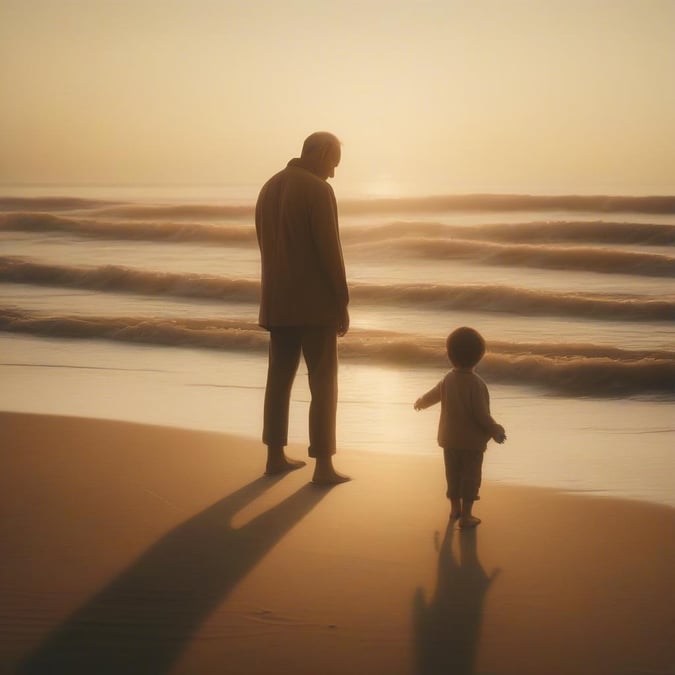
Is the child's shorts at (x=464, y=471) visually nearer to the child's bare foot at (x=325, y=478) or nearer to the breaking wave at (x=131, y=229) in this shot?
the child's bare foot at (x=325, y=478)

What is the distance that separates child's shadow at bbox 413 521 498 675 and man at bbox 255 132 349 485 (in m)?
1.05

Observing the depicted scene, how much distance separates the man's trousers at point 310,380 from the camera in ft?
15.4

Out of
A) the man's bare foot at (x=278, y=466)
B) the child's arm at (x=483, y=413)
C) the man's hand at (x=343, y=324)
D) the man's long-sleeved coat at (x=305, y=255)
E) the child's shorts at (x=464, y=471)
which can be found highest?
the man's long-sleeved coat at (x=305, y=255)

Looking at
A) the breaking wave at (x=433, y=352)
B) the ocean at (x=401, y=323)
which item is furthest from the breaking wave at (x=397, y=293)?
the breaking wave at (x=433, y=352)

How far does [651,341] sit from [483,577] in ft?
24.4

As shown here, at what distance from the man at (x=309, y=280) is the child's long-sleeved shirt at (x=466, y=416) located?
728 millimetres

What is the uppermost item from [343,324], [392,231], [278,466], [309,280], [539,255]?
[309,280]

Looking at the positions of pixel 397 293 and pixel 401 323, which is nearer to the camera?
pixel 401 323

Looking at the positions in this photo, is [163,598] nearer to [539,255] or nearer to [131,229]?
[539,255]

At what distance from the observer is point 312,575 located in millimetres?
3525

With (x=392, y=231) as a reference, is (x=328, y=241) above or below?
above

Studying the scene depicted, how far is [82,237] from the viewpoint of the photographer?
22609 millimetres

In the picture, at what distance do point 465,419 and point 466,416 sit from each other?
0.01 meters

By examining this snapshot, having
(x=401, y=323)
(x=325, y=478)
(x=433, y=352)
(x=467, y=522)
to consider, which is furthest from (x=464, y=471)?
(x=401, y=323)
